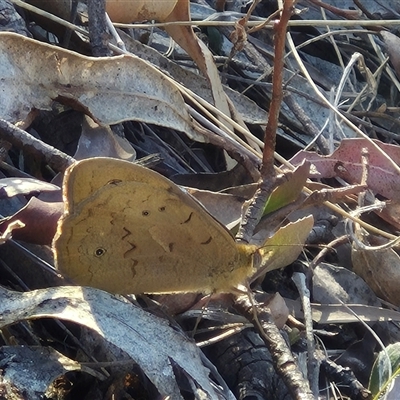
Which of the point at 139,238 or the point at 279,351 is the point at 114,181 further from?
the point at 279,351

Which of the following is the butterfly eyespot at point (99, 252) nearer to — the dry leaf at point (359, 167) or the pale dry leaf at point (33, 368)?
the pale dry leaf at point (33, 368)

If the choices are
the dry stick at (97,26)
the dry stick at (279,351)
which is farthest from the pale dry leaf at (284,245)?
the dry stick at (97,26)

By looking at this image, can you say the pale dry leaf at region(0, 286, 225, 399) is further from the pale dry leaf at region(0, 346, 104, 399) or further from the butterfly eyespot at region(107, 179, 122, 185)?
the butterfly eyespot at region(107, 179, 122, 185)

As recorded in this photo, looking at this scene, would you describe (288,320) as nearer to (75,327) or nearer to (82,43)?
(75,327)

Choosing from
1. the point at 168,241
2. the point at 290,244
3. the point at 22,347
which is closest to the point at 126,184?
the point at 168,241

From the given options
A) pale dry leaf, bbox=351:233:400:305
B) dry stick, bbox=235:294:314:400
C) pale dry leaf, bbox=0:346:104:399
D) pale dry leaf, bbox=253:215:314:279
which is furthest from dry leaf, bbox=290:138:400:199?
pale dry leaf, bbox=0:346:104:399
